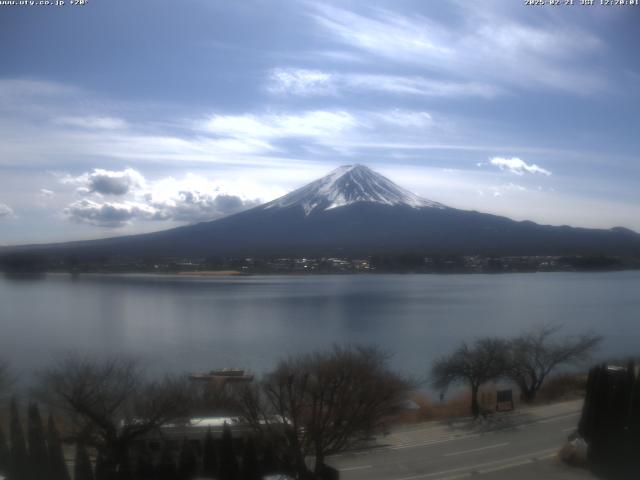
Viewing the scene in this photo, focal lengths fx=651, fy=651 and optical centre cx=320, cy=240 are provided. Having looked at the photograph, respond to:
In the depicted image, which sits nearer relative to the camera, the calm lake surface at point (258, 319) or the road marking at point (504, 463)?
the road marking at point (504, 463)

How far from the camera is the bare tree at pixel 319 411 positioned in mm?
4070

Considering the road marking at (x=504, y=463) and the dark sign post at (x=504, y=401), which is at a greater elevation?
the road marking at (x=504, y=463)

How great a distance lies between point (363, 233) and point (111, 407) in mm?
46845

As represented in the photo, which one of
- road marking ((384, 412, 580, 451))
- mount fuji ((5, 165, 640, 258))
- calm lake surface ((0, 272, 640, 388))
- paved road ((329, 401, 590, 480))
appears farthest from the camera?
mount fuji ((5, 165, 640, 258))

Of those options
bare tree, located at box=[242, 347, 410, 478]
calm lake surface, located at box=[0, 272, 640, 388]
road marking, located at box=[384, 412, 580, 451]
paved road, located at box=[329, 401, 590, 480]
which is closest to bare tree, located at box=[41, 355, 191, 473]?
bare tree, located at box=[242, 347, 410, 478]

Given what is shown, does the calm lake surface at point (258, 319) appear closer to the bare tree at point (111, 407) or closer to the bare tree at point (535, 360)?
the bare tree at point (535, 360)

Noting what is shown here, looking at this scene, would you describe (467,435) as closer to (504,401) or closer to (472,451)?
(472,451)

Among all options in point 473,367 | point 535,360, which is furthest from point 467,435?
point 535,360

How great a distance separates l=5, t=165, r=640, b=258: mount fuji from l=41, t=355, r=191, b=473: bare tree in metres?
33.3

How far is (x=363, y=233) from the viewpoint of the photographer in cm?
5084

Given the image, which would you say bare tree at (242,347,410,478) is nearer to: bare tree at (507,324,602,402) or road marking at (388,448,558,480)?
road marking at (388,448,558,480)

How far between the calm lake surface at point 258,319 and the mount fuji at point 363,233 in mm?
16394

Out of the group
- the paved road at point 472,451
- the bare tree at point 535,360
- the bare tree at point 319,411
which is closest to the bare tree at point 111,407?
the bare tree at point 319,411

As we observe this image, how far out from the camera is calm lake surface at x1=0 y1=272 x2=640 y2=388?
1051 centimetres
